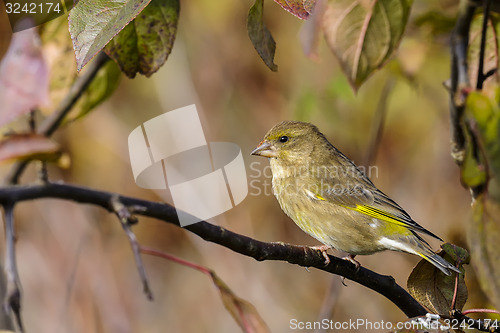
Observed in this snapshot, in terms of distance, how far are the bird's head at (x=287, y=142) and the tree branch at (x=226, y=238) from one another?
158 centimetres

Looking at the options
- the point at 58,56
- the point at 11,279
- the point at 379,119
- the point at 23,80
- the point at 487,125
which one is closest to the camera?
the point at 487,125

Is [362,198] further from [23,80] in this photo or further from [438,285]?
[23,80]

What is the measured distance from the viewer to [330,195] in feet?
12.4

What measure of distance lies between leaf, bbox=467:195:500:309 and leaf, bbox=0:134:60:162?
1438 millimetres

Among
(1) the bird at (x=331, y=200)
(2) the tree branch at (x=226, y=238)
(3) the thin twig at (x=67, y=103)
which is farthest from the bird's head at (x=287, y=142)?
(2) the tree branch at (x=226, y=238)

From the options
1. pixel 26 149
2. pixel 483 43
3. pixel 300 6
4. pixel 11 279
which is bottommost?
pixel 11 279

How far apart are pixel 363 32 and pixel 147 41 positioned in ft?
2.53

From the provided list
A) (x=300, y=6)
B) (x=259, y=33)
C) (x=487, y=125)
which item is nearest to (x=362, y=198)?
(x=259, y=33)

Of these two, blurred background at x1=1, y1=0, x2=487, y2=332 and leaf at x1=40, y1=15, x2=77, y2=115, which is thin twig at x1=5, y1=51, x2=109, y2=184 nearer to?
leaf at x1=40, y1=15, x2=77, y2=115

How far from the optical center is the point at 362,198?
12.3 ft

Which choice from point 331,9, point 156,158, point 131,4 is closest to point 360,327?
point 156,158

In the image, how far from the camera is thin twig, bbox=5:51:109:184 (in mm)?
2807

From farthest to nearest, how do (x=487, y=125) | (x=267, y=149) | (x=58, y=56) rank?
(x=267, y=149), (x=58, y=56), (x=487, y=125)

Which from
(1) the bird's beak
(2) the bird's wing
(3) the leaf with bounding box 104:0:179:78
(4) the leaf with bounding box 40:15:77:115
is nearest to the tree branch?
(3) the leaf with bounding box 104:0:179:78
